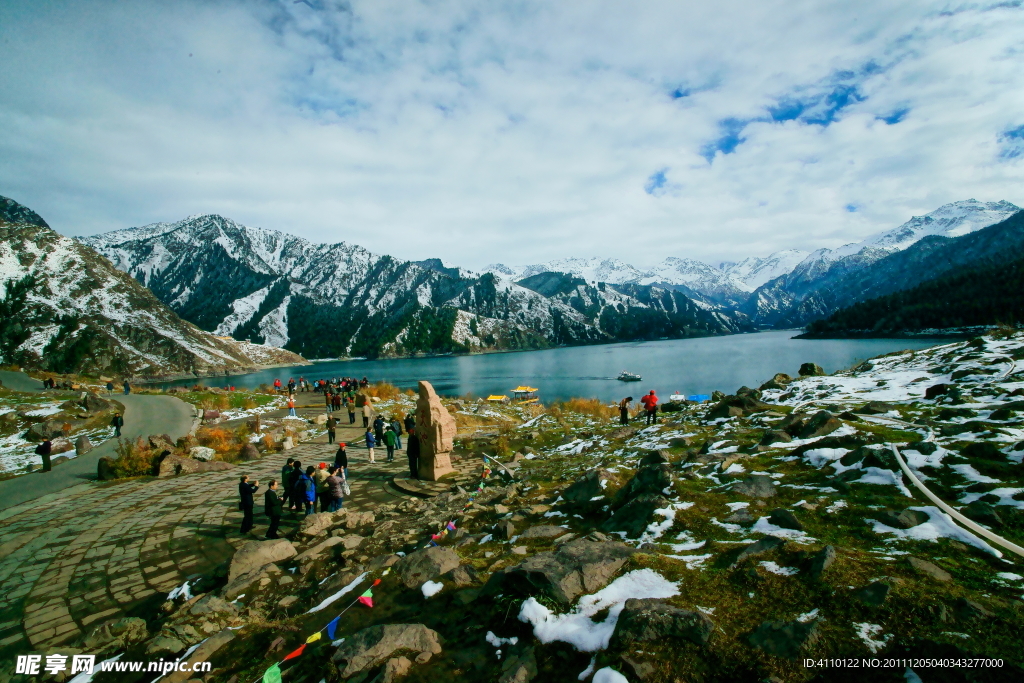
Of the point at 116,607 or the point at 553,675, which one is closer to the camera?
the point at 553,675

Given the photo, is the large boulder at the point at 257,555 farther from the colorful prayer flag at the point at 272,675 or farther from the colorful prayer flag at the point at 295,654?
the colorful prayer flag at the point at 272,675

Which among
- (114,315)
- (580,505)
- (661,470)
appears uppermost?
(114,315)

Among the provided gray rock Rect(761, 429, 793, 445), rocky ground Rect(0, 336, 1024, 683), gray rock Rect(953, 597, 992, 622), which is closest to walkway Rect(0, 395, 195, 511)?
rocky ground Rect(0, 336, 1024, 683)

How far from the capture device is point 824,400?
1520cm

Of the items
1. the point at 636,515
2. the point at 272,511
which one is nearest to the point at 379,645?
the point at 636,515

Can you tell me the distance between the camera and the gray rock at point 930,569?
4156mm

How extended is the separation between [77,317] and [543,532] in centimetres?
11842

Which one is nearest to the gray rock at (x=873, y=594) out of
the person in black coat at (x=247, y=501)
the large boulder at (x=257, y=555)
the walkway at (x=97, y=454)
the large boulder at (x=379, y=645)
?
the large boulder at (x=379, y=645)

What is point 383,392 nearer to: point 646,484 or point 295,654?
point 646,484

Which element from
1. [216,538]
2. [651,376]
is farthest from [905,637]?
[651,376]

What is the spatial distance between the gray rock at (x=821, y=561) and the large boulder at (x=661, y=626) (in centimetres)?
138

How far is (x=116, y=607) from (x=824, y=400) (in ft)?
64.5

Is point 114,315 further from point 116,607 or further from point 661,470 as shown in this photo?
point 661,470

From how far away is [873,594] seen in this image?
12.7 ft
